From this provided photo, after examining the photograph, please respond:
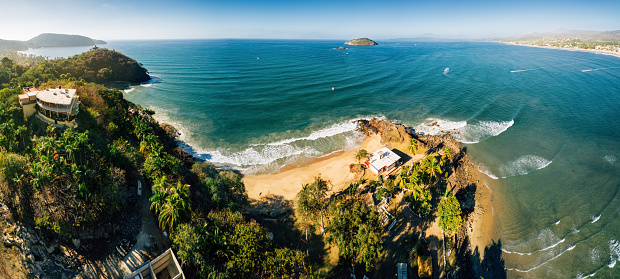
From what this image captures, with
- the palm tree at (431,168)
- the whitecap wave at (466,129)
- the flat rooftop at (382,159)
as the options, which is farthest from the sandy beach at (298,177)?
the whitecap wave at (466,129)

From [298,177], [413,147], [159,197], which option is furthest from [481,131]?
[159,197]

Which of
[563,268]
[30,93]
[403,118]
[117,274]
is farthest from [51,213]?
[403,118]

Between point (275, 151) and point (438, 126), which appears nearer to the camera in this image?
point (275, 151)

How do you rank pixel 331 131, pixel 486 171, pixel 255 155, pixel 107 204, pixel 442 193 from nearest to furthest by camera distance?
pixel 107 204
pixel 442 193
pixel 486 171
pixel 255 155
pixel 331 131

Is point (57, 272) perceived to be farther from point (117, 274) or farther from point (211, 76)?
point (211, 76)

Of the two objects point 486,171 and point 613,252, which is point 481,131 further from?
point 613,252

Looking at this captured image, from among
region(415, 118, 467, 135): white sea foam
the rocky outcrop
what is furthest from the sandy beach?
region(415, 118, 467, 135): white sea foam

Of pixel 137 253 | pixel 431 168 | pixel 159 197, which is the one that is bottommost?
pixel 137 253
